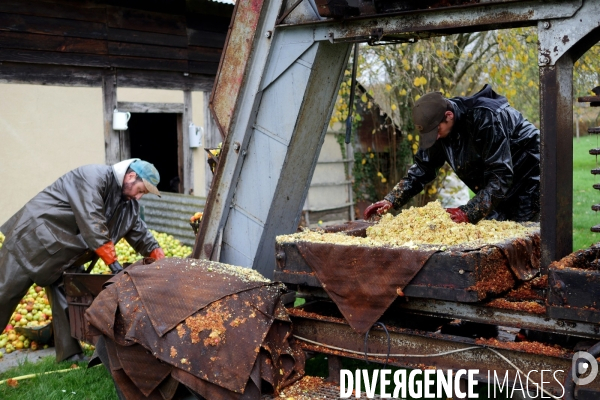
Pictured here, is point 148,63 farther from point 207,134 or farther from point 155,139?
point 155,139

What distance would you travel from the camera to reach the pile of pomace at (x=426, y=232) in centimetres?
421

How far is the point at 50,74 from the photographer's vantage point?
32.6 feet

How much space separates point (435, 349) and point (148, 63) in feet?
28.0

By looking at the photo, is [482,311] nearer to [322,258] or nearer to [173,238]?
[322,258]

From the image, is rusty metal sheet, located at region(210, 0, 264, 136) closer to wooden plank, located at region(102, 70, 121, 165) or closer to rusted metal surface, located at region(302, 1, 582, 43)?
rusted metal surface, located at region(302, 1, 582, 43)

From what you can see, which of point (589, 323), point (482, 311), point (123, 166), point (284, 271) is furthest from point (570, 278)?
point (123, 166)

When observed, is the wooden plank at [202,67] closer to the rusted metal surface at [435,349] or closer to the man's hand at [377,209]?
the man's hand at [377,209]

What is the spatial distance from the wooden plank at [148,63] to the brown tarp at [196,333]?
690 centimetres

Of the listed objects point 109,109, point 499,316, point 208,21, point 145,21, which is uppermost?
point 208,21

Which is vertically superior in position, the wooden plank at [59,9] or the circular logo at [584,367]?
the wooden plank at [59,9]

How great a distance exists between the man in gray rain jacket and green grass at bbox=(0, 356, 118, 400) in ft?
0.99

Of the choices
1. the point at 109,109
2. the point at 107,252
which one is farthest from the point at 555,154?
the point at 109,109

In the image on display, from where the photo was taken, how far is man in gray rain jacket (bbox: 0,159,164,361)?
19.5 ft

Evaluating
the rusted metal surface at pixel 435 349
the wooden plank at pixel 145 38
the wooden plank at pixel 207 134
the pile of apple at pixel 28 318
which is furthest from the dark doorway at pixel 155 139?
the rusted metal surface at pixel 435 349
